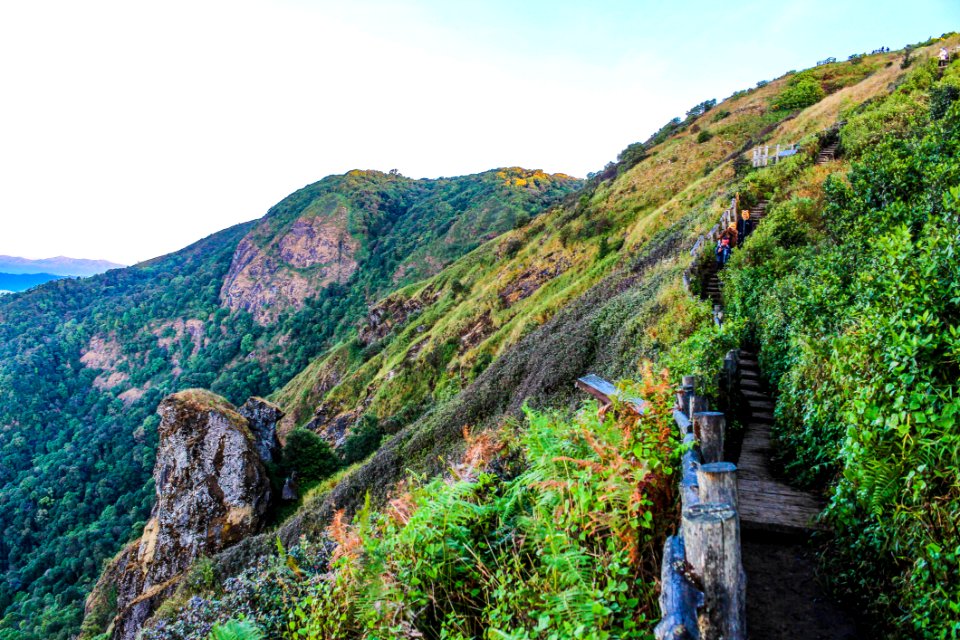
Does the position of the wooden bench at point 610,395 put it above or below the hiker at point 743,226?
below

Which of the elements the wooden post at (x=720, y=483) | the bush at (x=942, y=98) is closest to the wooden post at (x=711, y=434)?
the wooden post at (x=720, y=483)

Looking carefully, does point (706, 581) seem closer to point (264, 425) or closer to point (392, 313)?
point (264, 425)

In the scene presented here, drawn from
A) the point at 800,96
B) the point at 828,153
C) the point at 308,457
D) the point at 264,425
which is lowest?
the point at 308,457

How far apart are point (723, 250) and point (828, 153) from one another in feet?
31.7

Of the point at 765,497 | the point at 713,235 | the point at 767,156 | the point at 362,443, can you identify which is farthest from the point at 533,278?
the point at 765,497

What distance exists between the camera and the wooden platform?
15.4ft

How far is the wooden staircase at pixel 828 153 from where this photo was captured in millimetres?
19994

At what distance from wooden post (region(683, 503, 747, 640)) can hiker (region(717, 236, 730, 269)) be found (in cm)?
1487

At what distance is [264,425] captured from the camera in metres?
29.1

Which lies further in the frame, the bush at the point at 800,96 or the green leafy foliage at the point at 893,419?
the bush at the point at 800,96

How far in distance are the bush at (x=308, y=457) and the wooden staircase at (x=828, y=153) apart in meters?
29.2

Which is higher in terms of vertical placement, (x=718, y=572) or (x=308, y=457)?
(x=718, y=572)

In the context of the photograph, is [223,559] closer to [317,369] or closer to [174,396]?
[174,396]

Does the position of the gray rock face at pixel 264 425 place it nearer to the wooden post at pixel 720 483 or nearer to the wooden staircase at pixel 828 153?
the wooden post at pixel 720 483
